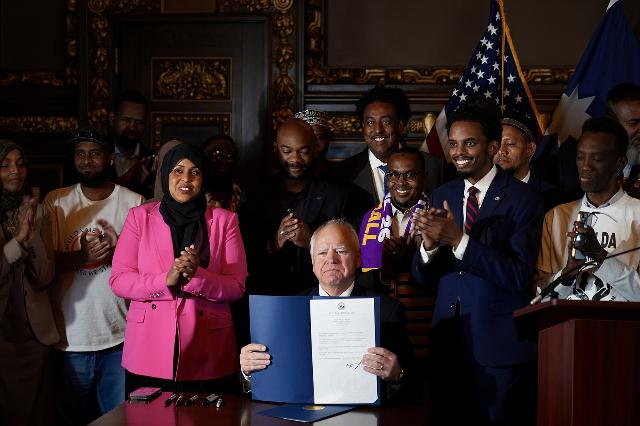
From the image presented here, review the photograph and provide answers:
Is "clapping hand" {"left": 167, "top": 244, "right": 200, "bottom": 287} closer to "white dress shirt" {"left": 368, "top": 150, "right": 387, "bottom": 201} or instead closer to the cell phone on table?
the cell phone on table

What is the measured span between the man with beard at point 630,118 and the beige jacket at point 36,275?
2.88 metres

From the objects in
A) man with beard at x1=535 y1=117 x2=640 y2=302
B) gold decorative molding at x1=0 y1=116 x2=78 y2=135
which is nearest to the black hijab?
man with beard at x1=535 y1=117 x2=640 y2=302

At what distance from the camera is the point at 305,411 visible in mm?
3016

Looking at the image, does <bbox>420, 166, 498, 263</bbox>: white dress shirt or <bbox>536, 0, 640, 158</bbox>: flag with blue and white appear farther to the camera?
<bbox>536, 0, 640, 158</bbox>: flag with blue and white

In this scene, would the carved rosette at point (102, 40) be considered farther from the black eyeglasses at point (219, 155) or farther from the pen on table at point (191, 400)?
the pen on table at point (191, 400)

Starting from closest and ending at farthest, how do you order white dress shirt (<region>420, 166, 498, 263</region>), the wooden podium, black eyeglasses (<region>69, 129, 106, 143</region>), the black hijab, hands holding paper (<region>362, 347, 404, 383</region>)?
1. the wooden podium
2. hands holding paper (<region>362, 347, 404, 383</region>)
3. white dress shirt (<region>420, 166, 498, 263</region>)
4. the black hijab
5. black eyeglasses (<region>69, 129, 106, 143</region>)

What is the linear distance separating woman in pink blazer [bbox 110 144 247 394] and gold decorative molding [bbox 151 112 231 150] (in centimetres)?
287

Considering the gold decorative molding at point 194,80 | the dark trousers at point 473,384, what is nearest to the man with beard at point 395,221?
the dark trousers at point 473,384

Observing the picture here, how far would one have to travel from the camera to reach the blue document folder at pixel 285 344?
3.10 m

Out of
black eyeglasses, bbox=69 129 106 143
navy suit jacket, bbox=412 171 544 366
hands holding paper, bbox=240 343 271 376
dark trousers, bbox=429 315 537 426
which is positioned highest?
black eyeglasses, bbox=69 129 106 143

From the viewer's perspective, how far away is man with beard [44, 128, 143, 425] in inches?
177

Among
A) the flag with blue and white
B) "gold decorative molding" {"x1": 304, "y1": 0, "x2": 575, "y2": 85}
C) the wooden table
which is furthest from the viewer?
"gold decorative molding" {"x1": 304, "y1": 0, "x2": 575, "y2": 85}

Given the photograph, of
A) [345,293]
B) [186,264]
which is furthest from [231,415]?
Result: [186,264]

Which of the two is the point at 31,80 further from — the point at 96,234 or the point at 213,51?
the point at 96,234
